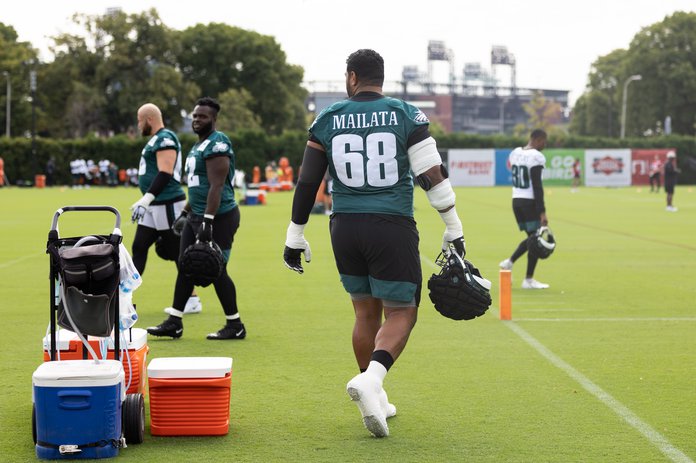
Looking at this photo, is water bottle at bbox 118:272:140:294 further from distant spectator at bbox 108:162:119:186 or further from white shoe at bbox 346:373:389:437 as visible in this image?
distant spectator at bbox 108:162:119:186

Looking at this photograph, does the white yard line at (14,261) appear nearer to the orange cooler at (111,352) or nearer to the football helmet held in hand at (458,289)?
the orange cooler at (111,352)

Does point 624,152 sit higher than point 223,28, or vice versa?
point 223,28

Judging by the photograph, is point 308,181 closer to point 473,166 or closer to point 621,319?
point 621,319

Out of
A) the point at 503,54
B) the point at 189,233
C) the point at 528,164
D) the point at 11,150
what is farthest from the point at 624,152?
the point at 503,54

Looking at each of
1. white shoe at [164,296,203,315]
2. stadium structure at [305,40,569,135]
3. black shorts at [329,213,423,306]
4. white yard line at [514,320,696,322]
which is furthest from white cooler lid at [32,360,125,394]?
stadium structure at [305,40,569,135]

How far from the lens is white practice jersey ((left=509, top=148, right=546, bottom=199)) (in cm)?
1305

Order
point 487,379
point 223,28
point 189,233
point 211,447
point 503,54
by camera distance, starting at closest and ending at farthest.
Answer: point 211,447 < point 487,379 < point 189,233 < point 223,28 < point 503,54

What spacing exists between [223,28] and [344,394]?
83.4 m

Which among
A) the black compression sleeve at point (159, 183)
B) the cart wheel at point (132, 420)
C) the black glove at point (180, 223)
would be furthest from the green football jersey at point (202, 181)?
the cart wheel at point (132, 420)

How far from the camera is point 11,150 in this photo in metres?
60.7

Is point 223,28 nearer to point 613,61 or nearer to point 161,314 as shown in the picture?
point 613,61

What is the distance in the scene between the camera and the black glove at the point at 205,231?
8594mm

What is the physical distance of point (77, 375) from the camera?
5348mm

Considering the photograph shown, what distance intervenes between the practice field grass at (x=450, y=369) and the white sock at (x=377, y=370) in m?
0.37
